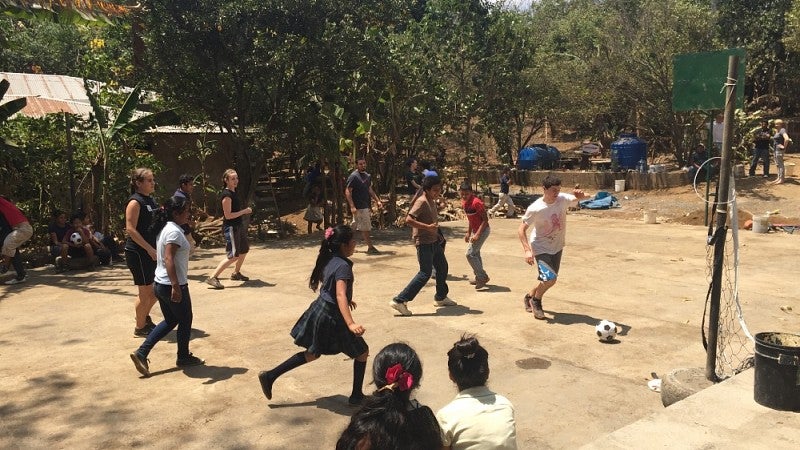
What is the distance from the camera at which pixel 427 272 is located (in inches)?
317

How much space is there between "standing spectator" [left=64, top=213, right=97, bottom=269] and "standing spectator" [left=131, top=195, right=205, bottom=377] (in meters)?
5.98

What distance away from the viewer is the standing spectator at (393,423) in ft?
8.79

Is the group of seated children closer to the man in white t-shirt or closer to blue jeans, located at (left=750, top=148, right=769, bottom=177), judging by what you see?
the man in white t-shirt

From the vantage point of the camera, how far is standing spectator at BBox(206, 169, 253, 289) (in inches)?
362

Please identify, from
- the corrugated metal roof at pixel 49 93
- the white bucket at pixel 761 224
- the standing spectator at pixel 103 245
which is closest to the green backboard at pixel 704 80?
the white bucket at pixel 761 224

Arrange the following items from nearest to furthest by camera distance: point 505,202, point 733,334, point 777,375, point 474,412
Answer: point 474,412
point 777,375
point 733,334
point 505,202

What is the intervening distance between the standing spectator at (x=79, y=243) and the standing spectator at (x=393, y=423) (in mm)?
9455

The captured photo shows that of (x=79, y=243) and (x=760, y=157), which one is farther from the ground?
(x=760, y=157)

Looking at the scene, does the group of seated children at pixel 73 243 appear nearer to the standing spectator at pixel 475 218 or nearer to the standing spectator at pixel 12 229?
the standing spectator at pixel 12 229

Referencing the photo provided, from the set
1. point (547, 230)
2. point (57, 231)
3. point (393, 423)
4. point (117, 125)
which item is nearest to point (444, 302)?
point (547, 230)

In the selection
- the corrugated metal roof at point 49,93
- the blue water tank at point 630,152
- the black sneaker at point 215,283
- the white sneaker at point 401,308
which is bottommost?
the white sneaker at point 401,308

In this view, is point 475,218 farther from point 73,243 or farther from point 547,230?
point 73,243

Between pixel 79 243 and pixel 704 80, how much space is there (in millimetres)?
9705

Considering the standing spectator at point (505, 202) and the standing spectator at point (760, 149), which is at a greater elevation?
the standing spectator at point (760, 149)
